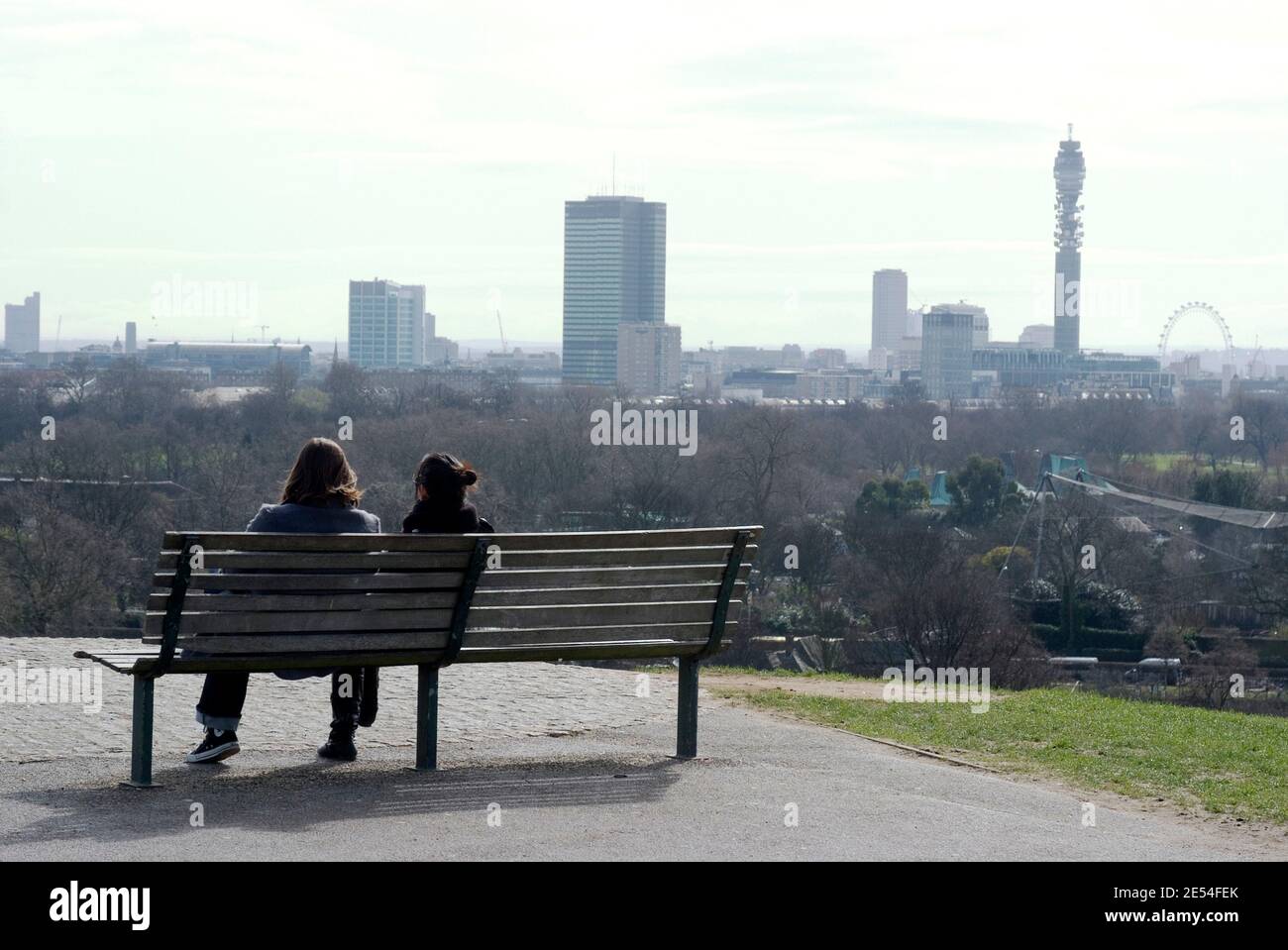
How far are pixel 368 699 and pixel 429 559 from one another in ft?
3.54

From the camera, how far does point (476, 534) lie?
7219 mm

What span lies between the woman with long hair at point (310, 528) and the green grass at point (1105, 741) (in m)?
2.88

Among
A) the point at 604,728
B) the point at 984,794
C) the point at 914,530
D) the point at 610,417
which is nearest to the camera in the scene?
the point at 984,794

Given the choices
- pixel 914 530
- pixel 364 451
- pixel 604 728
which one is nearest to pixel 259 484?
pixel 364 451

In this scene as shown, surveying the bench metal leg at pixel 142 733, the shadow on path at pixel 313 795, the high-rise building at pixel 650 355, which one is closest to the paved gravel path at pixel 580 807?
the shadow on path at pixel 313 795

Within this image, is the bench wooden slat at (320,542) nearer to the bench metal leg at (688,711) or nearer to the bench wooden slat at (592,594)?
the bench wooden slat at (592,594)

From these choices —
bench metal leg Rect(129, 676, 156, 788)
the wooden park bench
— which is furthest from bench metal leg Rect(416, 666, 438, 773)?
bench metal leg Rect(129, 676, 156, 788)

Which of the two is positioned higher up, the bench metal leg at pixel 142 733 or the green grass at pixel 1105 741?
the bench metal leg at pixel 142 733

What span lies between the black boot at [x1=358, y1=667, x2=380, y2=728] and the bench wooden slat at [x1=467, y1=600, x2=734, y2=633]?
79cm

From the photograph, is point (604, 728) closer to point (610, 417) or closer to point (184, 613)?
A: point (184, 613)

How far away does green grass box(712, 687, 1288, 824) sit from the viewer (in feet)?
26.0

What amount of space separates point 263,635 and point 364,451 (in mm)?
58279

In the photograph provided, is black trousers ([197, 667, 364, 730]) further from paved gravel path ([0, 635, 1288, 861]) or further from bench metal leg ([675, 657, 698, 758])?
bench metal leg ([675, 657, 698, 758])

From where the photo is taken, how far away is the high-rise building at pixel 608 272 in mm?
171000
